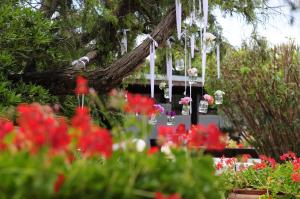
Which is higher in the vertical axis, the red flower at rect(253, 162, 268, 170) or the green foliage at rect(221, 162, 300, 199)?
the red flower at rect(253, 162, 268, 170)

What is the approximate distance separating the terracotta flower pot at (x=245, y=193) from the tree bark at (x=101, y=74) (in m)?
3.51

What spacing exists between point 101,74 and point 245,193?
3711 mm

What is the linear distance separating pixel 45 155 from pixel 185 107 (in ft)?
24.7

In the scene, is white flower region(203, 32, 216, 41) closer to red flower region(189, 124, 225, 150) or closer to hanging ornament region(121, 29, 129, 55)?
hanging ornament region(121, 29, 129, 55)

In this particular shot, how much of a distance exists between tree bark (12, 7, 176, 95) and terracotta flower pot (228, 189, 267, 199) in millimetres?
3506

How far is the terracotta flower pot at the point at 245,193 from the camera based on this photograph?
14.0 feet

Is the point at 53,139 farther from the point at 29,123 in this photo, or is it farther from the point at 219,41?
the point at 219,41

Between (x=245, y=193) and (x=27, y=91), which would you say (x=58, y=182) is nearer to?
(x=245, y=193)

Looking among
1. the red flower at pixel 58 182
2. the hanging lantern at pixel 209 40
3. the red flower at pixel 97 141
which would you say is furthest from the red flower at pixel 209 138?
the hanging lantern at pixel 209 40

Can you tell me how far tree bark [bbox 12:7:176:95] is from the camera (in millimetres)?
7551

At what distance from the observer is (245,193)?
4320 millimetres

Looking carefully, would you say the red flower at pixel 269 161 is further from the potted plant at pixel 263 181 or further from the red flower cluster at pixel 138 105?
the red flower cluster at pixel 138 105

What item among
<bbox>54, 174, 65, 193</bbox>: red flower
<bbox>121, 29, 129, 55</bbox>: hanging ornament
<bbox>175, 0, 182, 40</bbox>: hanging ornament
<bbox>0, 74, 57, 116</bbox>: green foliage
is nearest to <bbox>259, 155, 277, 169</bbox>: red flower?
<bbox>175, 0, 182, 40</bbox>: hanging ornament

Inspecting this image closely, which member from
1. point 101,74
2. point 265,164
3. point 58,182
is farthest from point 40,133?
point 101,74
